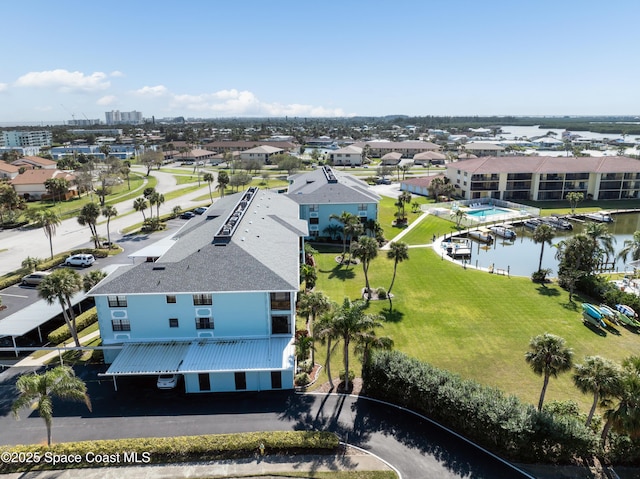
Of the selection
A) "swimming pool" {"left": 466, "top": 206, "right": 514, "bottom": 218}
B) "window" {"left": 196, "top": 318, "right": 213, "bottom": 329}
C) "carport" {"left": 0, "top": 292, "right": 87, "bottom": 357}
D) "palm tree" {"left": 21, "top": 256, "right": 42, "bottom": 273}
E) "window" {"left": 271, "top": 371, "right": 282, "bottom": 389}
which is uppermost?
"window" {"left": 196, "top": 318, "right": 213, "bottom": 329}

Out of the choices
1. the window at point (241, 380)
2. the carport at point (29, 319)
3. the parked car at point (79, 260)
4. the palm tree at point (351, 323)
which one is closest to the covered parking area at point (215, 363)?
the window at point (241, 380)

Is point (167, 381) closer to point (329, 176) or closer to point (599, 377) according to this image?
point (599, 377)

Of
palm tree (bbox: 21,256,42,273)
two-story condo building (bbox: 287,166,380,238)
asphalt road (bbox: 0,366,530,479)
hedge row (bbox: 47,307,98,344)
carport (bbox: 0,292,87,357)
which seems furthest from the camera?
two-story condo building (bbox: 287,166,380,238)

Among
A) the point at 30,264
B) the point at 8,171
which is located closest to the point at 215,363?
the point at 30,264

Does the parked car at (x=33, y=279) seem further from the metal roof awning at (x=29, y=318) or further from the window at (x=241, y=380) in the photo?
the window at (x=241, y=380)

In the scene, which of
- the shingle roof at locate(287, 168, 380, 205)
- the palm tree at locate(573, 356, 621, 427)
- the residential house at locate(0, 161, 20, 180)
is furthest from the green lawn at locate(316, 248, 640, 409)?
the residential house at locate(0, 161, 20, 180)

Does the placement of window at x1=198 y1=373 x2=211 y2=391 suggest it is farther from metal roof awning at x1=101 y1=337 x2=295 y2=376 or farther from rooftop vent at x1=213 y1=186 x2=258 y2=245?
rooftop vent at x1=213 y1=186 x2=258 y2=245
